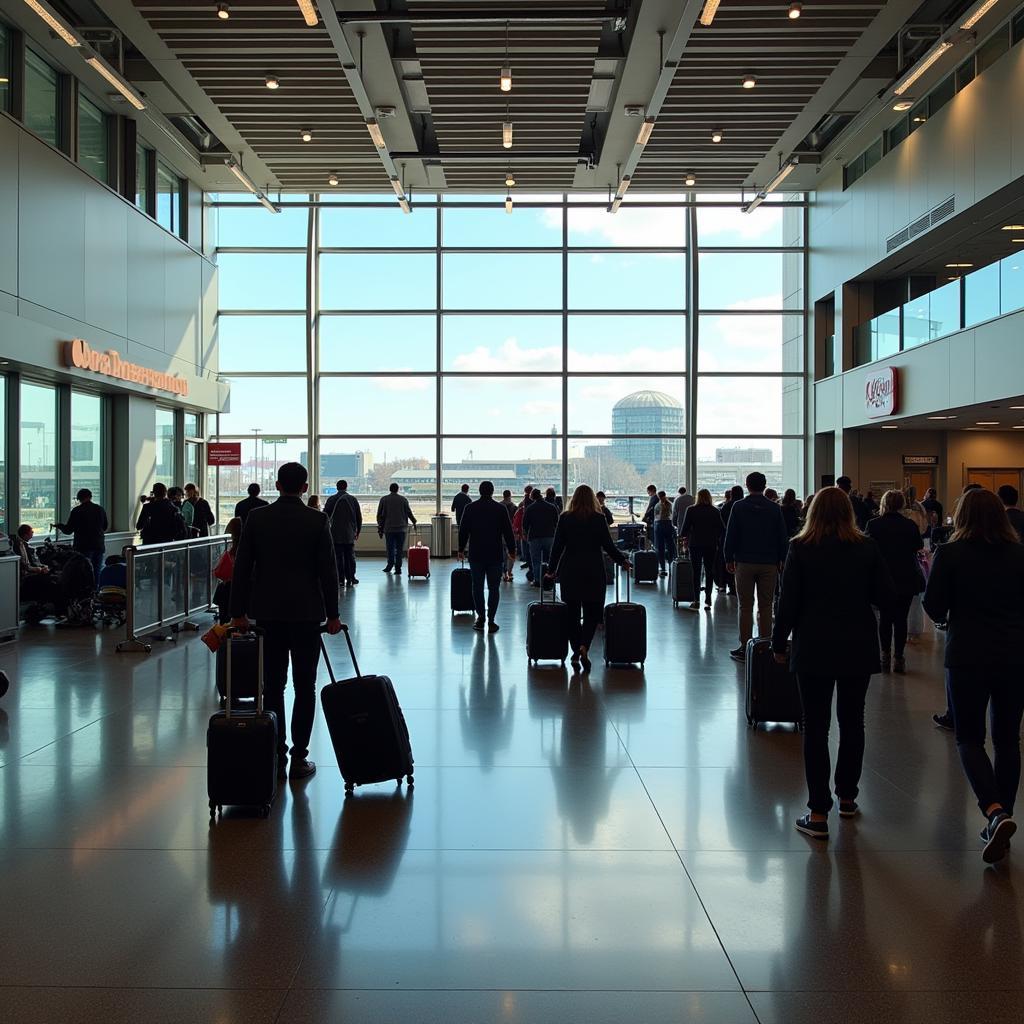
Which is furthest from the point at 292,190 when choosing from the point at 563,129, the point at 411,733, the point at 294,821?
the point at 294,821

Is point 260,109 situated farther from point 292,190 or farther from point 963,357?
point 963,357

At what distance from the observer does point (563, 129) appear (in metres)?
18.0

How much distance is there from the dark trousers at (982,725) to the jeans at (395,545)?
615 inches

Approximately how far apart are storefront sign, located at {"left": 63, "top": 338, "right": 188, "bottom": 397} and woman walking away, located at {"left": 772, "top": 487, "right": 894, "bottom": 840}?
42.4 ft

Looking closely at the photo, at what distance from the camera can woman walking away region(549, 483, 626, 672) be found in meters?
9.00

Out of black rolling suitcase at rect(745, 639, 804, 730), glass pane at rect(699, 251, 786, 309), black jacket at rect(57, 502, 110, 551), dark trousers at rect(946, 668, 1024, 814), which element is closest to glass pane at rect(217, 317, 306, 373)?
glass pane at rect(699, 251, 786, 309)

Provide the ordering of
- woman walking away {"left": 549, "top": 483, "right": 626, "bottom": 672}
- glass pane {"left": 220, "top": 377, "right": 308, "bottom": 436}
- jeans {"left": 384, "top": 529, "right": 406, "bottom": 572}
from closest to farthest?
woman walking away {"left": 549, "top": 483, "right": 626, "bottom": 672} → jeans {"left": 384, "top": 529, "right": 406, "bottom": 572} → glass pane {"left": 220, "top": 377, "right": 308, "bottom": 436}

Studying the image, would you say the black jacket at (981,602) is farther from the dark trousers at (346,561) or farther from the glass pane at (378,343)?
the glass pane at (378,343)

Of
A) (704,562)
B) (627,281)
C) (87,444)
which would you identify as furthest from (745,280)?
(87,444)

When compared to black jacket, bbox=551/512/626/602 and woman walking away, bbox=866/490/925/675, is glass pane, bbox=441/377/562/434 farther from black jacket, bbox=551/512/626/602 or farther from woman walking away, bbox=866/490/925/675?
woman walking away, bbox=866/490/925/675

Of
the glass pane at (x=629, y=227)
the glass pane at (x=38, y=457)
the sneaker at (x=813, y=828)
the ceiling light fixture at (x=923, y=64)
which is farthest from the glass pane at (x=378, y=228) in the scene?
the sneaker at (x=813, y=828)

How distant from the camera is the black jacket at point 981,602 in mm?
4402

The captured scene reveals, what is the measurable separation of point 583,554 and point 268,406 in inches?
682

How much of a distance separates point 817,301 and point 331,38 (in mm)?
15039
